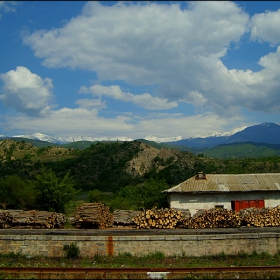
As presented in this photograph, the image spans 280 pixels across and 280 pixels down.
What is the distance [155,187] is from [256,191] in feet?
34.1

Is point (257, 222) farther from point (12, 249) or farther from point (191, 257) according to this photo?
point (12, 249)

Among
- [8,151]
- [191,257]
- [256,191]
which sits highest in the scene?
[8,151]

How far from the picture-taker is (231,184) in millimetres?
28141

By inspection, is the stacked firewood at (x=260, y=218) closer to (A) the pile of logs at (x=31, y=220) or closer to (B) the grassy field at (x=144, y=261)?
(B) the grassy field at (x=144, y=261)

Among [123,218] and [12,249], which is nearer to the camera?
[12,249]

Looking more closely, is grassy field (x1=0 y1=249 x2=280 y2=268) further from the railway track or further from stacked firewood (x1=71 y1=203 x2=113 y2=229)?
stacked firewood (x1=71 y1=203 x2=113 y2=229)

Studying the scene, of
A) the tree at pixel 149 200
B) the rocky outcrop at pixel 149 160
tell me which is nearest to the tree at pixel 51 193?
the tree at pixel 149 200

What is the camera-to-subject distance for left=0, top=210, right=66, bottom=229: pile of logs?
20.8m

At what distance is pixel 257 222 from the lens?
67.7ft

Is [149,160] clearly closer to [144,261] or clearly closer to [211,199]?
[211,199]

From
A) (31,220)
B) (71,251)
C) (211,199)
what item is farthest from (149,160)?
(71,251)

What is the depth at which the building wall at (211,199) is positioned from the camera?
27.0 meters

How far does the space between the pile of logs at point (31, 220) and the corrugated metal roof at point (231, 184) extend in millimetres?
9692

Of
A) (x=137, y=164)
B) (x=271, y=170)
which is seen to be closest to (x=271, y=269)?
(x=271, y=170)
